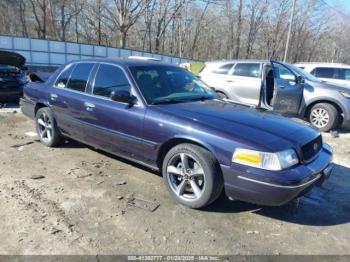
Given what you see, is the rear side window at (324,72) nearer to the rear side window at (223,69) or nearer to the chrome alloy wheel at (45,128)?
the rear side window at (223,69)

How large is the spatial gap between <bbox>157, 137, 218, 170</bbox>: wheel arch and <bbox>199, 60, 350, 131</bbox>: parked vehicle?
4193 millimetres

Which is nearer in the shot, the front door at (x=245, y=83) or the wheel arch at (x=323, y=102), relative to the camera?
the wheel arch at (x=323, y=102)

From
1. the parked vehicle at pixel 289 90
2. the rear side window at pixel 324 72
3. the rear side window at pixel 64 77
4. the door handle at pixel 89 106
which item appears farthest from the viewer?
the rear side window at pixel 324 72

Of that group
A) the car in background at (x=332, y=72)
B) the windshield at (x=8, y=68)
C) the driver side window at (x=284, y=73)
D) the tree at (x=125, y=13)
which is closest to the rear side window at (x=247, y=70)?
the driver side window at (x=284, y=73)

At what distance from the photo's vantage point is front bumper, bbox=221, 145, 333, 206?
326 centimetres

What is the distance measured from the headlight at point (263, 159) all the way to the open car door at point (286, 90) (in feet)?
14.2

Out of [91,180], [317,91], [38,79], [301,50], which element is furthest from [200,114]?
[301,50]

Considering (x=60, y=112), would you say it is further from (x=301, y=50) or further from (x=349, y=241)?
(x=301, y=50)

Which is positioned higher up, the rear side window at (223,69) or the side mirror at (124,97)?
the rear side window at (223,69)

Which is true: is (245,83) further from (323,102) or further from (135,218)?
(135,218)

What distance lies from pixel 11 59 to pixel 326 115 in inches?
332

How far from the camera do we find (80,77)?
5.20m

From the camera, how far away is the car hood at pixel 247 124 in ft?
11.3

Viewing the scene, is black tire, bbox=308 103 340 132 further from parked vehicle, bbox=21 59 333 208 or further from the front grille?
the front grille
